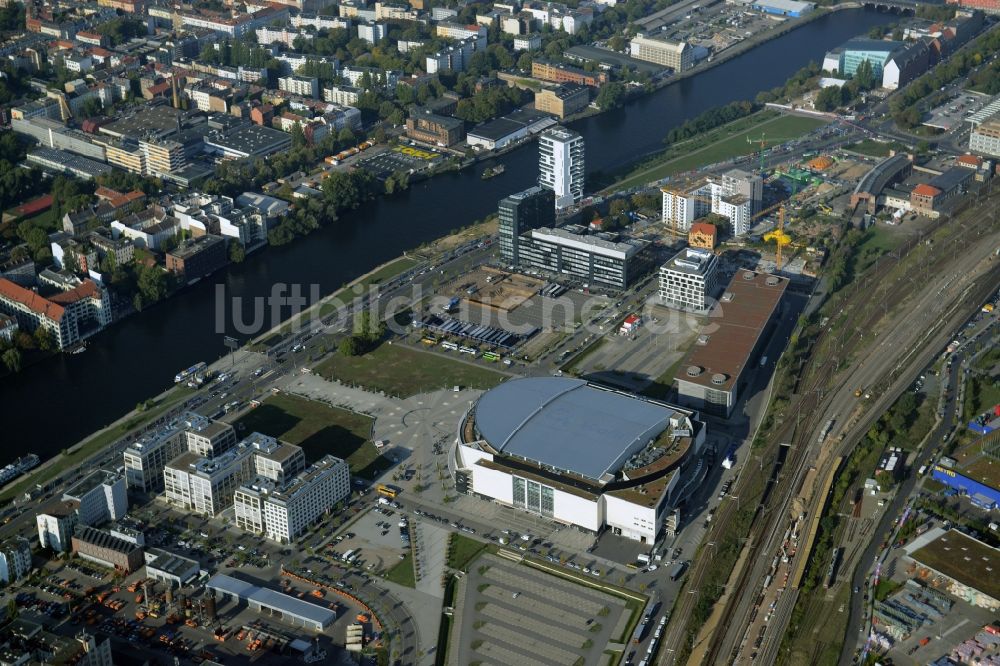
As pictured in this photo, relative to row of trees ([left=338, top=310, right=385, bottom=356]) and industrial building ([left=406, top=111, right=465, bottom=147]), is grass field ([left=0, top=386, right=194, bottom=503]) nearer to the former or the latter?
row of trees ([left=338, top=310, right=385, bottom=356])

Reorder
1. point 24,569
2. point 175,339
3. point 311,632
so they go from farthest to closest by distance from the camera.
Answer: point 175,339 → point 24,569 → point 311,632

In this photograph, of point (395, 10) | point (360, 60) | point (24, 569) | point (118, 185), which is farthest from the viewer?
point (395, 10)

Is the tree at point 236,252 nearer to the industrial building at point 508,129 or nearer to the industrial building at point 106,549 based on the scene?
the industrial building at point 508,129

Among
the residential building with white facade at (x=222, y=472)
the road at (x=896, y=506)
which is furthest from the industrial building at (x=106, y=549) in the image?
the road at (x=896, y=506)

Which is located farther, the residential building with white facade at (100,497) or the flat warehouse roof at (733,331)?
the flat warehouse roof at (733,331)

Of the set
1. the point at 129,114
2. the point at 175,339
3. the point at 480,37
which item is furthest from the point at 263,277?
the point at 480,37

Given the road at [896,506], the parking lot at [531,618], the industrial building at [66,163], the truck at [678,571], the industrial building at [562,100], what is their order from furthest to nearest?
the industrial building at [562,100] → the industrial building at [66,163] → the truck at [678,571] → the road at [896,506] → the parking lot at [531,618]

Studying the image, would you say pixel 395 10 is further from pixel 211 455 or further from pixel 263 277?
pixel 211 455

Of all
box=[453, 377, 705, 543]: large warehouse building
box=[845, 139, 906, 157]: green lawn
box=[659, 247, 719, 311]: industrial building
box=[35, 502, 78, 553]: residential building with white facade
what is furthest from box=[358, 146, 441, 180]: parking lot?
box=[35, 502, 78, 553]: residential building with white facade
